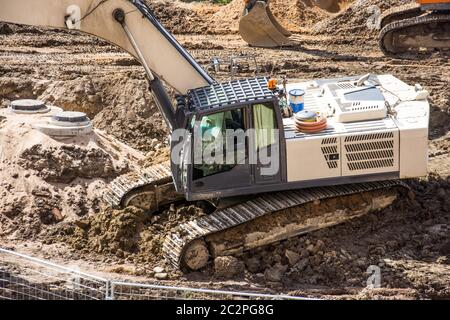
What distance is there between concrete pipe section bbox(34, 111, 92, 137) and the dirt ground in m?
0.40

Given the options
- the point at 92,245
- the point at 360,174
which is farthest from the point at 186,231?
the point at 360,174

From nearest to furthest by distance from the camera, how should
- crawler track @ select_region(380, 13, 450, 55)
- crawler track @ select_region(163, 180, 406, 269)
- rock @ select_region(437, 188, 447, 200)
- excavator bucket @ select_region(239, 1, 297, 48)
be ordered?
crawler track @ select_region(163, 180, 406, 269), rock @ select_region(437, 188, 447, 200), crawler track @ select_region(380, 13, 450, 55), excavator bucket @ select_region(239, 1, 297, 48)

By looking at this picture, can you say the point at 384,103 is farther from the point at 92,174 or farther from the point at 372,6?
the point at 372,6

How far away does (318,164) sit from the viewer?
14031 mm

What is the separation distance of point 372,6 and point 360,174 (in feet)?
34.2

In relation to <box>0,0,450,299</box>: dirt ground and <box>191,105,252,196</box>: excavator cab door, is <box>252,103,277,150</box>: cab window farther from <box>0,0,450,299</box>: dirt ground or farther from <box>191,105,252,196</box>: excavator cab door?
<box>0,0,450,299</box>: dirt ground

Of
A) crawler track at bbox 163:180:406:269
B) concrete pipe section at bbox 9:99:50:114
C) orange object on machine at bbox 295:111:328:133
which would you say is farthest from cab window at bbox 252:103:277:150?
concrete pipe section at bbox 9:99:50:114

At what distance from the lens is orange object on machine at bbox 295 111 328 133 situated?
46.1 ft

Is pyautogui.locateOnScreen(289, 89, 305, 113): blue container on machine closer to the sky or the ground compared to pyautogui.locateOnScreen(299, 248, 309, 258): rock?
closer to the sky

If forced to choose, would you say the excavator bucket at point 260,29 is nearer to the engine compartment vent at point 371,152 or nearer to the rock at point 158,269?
the engine compartment vent at point 371,152

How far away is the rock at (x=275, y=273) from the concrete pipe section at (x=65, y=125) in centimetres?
395

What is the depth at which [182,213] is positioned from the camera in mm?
14969

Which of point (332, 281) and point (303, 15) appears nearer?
point (332, 281)
